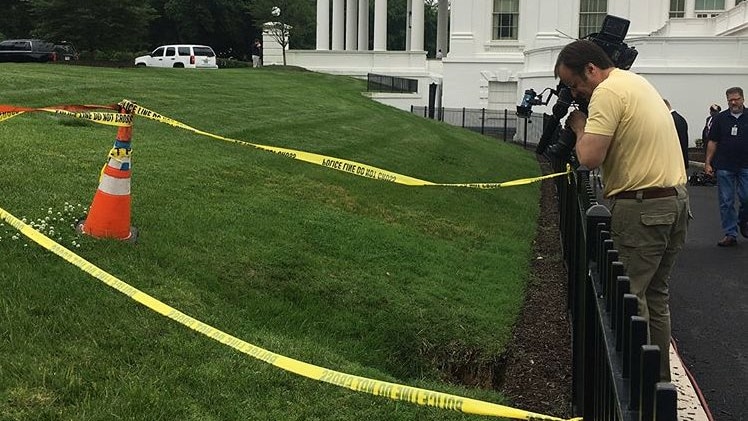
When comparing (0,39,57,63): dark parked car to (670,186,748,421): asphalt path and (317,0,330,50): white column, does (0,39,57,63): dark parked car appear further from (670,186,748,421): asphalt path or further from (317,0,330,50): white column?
(670,186,748,421): asphalt path

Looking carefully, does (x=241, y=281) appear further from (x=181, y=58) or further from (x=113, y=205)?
(x=181, y=58)

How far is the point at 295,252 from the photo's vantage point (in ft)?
19.8

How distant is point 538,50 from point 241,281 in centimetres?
2754

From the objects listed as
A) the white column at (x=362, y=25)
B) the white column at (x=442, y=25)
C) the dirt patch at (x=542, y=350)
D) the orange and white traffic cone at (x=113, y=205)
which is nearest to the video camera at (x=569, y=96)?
the dirt patch at (x=542, y=350)

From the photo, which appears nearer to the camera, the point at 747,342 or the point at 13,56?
the point at 747,342

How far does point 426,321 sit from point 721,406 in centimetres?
192

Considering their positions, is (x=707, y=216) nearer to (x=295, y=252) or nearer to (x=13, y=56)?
(x=295, y=252)

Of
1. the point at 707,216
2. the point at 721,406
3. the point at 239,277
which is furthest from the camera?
the point at 707,216

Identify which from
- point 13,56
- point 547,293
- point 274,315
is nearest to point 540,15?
point 13,56

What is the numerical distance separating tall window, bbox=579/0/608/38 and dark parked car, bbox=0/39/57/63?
2398 centimetres

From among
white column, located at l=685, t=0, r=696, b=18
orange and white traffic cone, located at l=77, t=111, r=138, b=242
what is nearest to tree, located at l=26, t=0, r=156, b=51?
white column, located at l=685, t=0, r=696, b=18

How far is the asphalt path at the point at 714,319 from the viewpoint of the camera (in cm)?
498

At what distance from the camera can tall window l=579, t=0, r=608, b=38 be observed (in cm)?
3516

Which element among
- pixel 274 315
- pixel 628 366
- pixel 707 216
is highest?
pixel 628 366
